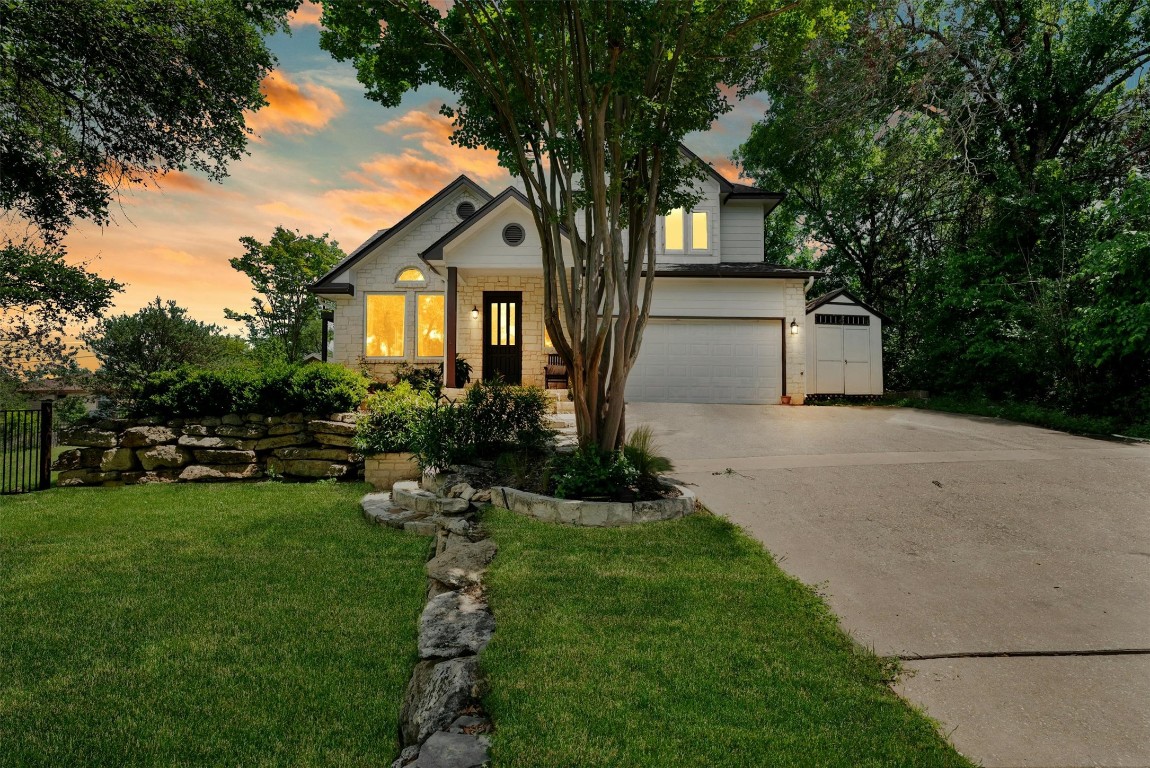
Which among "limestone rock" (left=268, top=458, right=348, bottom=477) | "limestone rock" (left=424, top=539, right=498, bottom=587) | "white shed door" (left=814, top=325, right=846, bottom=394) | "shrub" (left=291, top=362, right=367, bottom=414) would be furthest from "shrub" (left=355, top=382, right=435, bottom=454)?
"white shed door" (left=814, top=325, right=846, bottom=394)

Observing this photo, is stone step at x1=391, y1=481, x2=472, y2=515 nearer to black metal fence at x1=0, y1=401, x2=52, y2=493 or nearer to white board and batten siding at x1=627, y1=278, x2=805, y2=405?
black metal fence at x1=0, y1=401, x2=52, y2=493

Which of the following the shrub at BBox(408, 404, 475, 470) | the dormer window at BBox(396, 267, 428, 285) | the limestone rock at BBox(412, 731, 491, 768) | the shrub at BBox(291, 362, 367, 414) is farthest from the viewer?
the dormer window at BBox(396, 267, 428, 285)

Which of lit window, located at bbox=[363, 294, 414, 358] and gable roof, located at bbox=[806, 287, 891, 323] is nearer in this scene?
gable roof, located at bbox=[806, 287, 891, 323]

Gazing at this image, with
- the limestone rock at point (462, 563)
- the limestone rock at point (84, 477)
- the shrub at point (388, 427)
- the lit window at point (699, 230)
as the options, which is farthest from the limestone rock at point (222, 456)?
the lit window at point (699, 230)

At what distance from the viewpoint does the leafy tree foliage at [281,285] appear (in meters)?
25.2

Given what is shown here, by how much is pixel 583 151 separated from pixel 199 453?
7594mm

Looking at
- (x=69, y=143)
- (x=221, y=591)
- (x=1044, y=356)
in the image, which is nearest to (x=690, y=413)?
(x=1044, y=356)

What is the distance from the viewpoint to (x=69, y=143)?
332 inches

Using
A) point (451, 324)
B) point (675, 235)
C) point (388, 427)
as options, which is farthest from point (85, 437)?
point (675, 235)

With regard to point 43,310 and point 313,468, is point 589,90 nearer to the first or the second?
point 313,468

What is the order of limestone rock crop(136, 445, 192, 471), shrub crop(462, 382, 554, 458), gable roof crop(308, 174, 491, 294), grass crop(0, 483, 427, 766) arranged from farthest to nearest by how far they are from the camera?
gable roof crop(308, 174, 491, 294) < limestone rock crop(136, 445, 192, 471) < shrub crop(462, 382, 554, 458) < grass crop(0, 483, 427, 766)

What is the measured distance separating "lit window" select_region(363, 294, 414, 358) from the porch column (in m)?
3.43

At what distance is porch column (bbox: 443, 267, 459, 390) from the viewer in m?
12.6

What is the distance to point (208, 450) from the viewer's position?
8.25m
